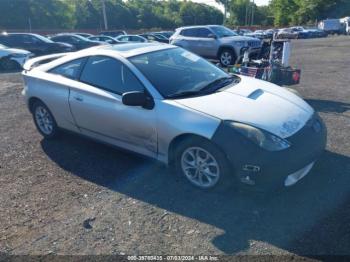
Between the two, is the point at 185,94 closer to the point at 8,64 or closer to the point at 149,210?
the point at 149,210

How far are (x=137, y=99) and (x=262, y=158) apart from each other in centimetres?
154

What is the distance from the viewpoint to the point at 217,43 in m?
14.2

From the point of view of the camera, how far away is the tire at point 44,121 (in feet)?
18.5

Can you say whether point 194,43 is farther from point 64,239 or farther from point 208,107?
point 64,239

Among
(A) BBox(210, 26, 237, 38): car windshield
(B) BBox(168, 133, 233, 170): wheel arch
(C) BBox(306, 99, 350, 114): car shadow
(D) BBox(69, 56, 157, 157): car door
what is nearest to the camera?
(B) BBox(168, 133, 233, 170): wheel arch

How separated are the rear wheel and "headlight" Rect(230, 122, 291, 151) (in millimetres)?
10666

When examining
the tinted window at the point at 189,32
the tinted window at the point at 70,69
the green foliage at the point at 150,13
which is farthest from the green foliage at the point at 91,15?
the tinted window at the point at 70,69

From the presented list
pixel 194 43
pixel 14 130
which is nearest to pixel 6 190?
pixel 14 130

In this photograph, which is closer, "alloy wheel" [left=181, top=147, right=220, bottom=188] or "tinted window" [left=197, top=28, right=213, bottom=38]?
"alloy wheel" [left=181, top=147, right=220, bottom=188]

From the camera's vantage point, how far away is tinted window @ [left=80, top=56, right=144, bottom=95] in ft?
14.6

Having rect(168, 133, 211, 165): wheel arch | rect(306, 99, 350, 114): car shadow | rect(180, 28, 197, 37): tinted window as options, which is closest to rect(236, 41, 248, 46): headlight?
rect(180, 28, 197, 37): tinted window

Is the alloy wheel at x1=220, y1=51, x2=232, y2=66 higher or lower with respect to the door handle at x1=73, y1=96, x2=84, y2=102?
lower

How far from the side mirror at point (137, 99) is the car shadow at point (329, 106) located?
413cm

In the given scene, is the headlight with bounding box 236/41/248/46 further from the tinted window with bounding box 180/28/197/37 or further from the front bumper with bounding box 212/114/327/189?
the front bumper with bounding box 212/114/327/189
